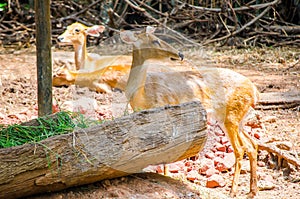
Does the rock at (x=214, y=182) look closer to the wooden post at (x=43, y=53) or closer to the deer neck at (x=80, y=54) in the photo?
the wooden post at (x=43, y=53)

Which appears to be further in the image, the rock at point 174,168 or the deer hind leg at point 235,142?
the rock at point 174,168

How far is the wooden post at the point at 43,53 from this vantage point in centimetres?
384

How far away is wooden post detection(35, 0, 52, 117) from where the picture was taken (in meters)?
3.84

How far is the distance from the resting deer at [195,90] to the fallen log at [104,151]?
470mm

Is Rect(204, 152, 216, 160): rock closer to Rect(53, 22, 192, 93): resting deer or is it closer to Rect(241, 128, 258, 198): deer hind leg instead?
Rect(241, 128, 258, 198): deer hind leg

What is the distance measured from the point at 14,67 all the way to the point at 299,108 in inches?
157

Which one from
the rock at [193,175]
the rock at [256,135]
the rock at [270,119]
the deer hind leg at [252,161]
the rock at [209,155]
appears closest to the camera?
the deer hind leg at [252,161]

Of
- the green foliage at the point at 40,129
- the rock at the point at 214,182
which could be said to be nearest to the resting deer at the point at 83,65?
the rock at the point at 214,182

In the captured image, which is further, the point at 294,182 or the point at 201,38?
the point at 201,38

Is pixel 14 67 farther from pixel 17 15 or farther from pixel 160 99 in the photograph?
pixel 160 99

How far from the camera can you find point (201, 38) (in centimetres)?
962

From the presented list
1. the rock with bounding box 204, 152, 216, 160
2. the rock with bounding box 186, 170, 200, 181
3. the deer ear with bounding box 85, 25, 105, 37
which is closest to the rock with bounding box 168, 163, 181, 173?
the rock with bounding box 186, 170, 200, 181

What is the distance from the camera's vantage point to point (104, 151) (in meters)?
2.94

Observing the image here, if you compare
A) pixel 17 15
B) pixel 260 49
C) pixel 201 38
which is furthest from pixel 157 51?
pixel 17 15
